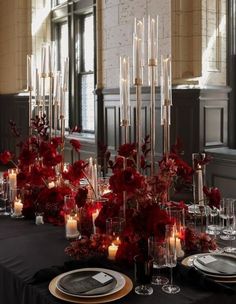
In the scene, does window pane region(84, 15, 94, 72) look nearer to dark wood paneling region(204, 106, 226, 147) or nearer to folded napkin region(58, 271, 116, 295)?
dark wood paneling region(204, 106, 226, 147)

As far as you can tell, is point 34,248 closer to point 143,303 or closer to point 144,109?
point 143,303

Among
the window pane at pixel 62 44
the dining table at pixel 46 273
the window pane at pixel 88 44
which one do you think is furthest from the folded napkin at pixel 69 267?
the window pane at pixel 62 44

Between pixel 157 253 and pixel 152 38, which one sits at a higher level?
pixel 152 38

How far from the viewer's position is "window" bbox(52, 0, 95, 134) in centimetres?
722

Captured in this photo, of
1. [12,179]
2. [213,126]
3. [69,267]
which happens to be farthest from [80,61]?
[69,267]

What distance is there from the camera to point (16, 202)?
297 centimetres

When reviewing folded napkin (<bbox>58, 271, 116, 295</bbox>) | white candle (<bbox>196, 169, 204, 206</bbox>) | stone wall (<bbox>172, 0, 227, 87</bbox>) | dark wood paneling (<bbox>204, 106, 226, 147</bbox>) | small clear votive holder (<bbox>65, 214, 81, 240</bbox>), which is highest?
stone wall (<bbox>172, 0, 227, 87</bbox>)

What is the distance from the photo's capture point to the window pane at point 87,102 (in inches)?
286

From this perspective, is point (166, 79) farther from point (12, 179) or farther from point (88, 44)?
point (88, 44)

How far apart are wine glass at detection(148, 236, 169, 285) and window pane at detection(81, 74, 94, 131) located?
18.1ft

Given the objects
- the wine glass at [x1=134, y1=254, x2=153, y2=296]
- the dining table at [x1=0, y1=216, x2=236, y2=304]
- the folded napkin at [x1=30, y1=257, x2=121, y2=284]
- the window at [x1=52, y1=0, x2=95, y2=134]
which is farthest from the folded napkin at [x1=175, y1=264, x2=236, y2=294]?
the window at [x1=52, y1=0, x2=95, y2=134]

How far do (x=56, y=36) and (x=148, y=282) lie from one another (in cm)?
681

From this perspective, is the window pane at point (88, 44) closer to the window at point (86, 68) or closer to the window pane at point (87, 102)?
the window at point (86, 68)

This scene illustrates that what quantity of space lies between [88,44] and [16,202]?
186 inches
